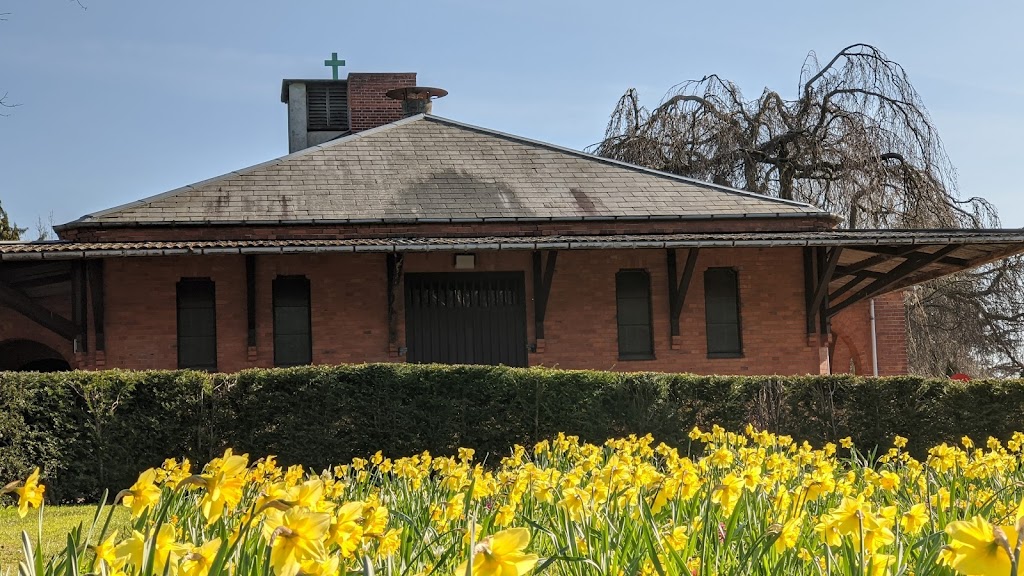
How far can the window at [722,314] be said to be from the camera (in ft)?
62.7

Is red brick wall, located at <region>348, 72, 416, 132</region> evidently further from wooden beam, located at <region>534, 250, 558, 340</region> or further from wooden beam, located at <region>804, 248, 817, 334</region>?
wooden beam, located at <region>804, 248, 817, 334</region>

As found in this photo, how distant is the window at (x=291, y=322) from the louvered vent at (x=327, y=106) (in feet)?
36.4

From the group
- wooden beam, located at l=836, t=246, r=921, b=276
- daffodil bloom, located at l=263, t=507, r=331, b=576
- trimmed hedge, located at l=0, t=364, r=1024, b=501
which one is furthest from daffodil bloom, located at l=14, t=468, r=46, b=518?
wooden beam, located at l=836, t=246, r=921, b=276

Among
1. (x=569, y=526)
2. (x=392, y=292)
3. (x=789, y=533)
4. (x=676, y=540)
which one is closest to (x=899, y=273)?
(x=392, y=292)

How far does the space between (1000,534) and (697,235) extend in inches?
631

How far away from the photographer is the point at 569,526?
3627 millimetres

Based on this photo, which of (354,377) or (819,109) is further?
(819,109)

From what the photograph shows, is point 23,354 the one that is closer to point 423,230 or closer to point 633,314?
point 423,230

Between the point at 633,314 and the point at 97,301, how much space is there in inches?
358

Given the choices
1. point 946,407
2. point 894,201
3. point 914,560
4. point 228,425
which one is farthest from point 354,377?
point 894,201

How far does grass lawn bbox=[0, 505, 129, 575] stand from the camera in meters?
7.90

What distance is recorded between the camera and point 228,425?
1207 centimetres

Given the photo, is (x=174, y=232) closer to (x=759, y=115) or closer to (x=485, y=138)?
(x=485, y=138)

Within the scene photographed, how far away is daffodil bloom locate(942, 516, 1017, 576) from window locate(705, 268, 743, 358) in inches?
691
